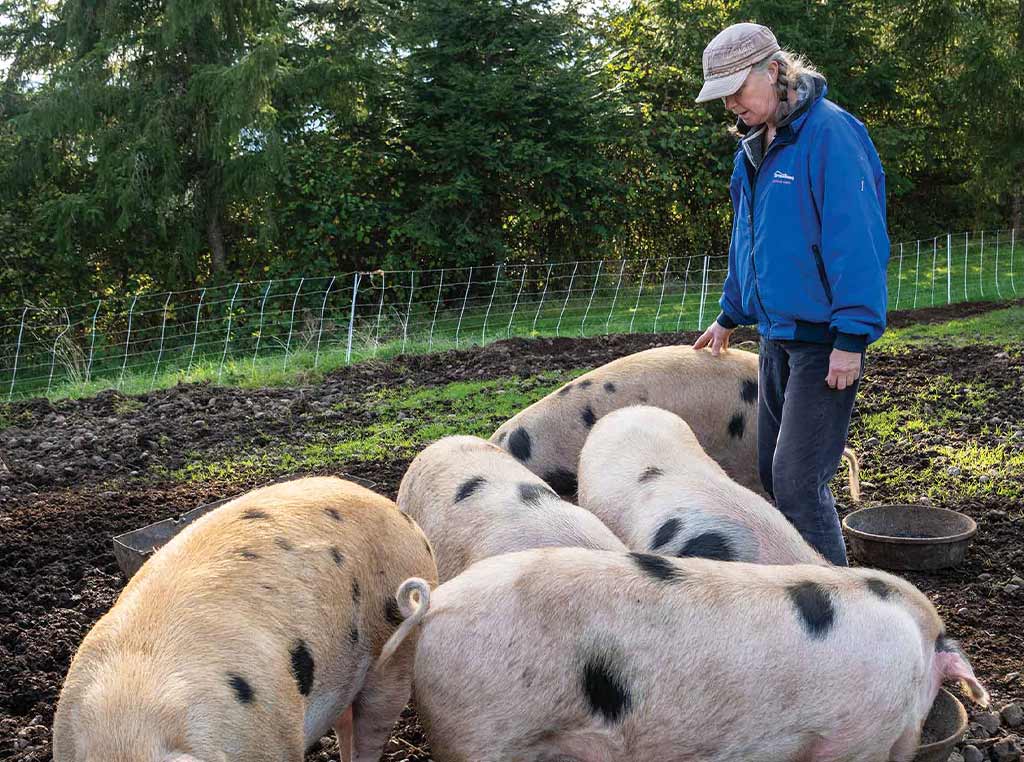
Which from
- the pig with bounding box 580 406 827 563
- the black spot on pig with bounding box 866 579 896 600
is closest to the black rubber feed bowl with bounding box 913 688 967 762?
the black spot on pig with bounding box 866 579 896 600

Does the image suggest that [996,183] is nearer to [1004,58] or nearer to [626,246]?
[1004,58]

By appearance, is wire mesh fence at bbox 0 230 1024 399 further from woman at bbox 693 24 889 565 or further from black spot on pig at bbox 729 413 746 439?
woman at bbox 693 24 889 565

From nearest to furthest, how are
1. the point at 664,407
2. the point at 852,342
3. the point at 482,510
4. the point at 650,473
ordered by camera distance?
the point at 852,342 → the point at 482,510 → the point at 650,473 → the point at 664,407

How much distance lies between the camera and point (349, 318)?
14.0 m

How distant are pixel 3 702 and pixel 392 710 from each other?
167 cm

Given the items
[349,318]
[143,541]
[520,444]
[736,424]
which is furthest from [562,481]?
[349,318]

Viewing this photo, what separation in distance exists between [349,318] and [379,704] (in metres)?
11.2

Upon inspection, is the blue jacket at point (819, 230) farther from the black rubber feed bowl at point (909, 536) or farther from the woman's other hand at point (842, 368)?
the black rubber feed bowl at point (909, 536)

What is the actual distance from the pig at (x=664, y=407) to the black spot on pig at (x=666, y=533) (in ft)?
5.01

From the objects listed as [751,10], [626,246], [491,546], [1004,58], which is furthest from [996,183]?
[491,546]

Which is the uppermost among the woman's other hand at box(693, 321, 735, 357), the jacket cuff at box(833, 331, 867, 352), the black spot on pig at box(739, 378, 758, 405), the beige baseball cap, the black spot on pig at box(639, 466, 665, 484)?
the beige baseball cap

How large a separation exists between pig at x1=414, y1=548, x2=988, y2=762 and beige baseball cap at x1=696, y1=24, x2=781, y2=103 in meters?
1.86

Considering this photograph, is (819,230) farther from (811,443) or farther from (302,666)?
(302,666)

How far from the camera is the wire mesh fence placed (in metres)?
12.0
